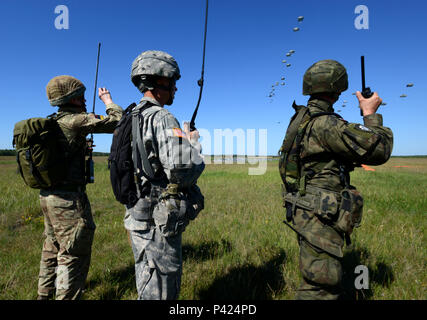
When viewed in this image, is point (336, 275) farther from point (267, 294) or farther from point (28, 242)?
point (28, 242)

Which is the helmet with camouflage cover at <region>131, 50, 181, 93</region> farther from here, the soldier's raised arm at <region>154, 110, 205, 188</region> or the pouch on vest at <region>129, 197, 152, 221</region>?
the pouch on vest at <region>129, 197, 152, 221</region>

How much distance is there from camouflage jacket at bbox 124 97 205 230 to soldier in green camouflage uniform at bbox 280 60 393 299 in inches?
52.9

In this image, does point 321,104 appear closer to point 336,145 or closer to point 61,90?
point 336,145

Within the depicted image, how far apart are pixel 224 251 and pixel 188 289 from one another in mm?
1213

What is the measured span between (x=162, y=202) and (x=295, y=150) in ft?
5.42

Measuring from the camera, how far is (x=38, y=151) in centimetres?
272

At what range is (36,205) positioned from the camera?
299 inches

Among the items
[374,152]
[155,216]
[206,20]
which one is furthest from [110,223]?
[374,152]

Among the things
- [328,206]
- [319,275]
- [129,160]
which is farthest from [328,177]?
[129,160]

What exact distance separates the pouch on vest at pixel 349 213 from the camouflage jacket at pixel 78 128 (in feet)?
9.53

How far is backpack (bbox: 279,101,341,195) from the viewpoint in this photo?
2.68m

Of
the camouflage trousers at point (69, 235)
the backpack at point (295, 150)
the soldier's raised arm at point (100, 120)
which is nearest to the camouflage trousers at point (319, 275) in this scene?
the backpack at point (295, 150)

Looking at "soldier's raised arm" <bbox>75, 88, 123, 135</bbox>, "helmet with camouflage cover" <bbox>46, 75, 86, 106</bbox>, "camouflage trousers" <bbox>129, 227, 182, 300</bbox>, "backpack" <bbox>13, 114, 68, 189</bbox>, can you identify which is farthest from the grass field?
"helmet with camouflage cover" <bbox>46, 75, 86, 106</bbox>

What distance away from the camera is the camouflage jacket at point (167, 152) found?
78.6 inches
